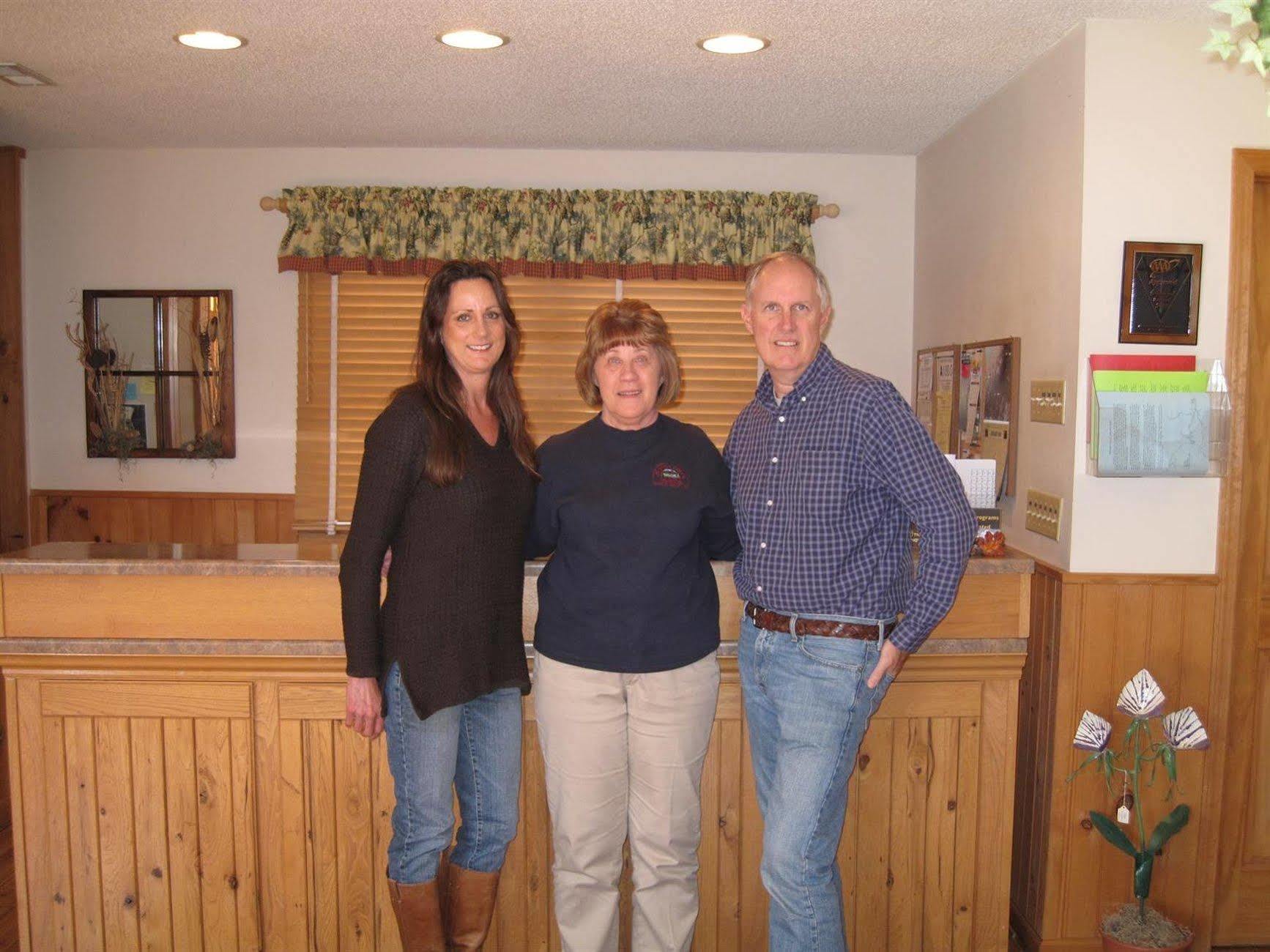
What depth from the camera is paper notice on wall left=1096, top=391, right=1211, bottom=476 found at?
2.62m

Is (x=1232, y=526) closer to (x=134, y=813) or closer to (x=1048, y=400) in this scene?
(x=1048, y=400)

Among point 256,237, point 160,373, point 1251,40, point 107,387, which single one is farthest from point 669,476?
point 107,387

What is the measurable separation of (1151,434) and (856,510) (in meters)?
1.15

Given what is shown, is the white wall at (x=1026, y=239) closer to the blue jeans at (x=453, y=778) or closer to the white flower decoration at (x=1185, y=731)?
the white flower decoration at (x=1185, y=731)

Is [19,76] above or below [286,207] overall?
above

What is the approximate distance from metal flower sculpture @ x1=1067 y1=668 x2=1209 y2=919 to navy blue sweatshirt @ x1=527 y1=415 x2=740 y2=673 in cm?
120

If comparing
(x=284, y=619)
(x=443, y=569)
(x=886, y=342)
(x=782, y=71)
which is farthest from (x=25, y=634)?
(x=886, y=342)

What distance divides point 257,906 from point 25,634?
81 cm

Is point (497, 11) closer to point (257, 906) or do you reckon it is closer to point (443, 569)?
point (443, 569)

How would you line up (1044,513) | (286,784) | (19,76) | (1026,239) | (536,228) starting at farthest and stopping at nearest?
(536,228) → (19,76) → (1026,239) → (1044,513) → (286,784)

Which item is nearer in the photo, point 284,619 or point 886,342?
point 284,619

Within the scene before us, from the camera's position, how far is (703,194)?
421 cm

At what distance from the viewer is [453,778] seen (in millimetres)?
2004

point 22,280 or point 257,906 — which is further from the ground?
point 22,280
